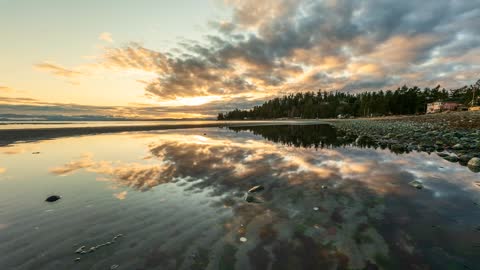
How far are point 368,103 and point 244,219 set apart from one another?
12510 centimetres

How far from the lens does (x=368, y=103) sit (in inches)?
4240

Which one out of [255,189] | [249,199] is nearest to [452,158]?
[255,189]

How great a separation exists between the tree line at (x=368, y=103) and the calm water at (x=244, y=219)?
93377 mm

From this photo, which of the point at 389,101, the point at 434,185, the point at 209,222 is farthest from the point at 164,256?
the point at 389,101

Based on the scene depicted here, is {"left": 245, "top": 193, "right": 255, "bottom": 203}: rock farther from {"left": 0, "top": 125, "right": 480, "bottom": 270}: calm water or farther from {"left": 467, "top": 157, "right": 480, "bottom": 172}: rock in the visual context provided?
{"left": 467, "top": 157, "right": 480, "bottom": 172}: rock

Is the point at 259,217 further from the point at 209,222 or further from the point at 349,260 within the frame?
the point at 349,260

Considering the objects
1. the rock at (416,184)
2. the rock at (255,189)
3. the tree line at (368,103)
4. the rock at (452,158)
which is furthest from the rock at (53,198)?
the tree line at (368,103)

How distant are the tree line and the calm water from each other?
306 feet

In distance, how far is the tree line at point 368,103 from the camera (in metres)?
95.2

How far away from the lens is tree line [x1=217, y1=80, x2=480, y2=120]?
95.2 metres

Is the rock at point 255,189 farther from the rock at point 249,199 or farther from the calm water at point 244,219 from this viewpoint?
the rock at point 249,199

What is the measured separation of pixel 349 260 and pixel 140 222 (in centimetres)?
420

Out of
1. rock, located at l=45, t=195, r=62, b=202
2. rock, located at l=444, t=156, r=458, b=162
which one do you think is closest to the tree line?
rock, located at l=444, t=156, r=458, b=162

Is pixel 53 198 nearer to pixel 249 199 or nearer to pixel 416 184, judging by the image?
pixel 249 199
